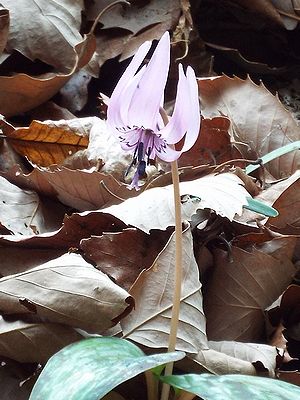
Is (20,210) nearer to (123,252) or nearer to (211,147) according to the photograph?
(123,252)

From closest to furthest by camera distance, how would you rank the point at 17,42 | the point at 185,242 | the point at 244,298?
the point at 185,242 < the point at 244,298 < the point at 17,42

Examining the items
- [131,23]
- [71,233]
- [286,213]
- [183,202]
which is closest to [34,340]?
[71,233]

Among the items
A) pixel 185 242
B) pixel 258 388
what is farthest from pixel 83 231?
pixel 258 388

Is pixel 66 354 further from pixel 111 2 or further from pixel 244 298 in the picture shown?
pixel 111 2

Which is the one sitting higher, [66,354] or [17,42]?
[66,354]

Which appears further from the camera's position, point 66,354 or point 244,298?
point 244,298

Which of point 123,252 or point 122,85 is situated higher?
point 122,85

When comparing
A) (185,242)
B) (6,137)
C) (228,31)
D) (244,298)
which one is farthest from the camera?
(228,31)
